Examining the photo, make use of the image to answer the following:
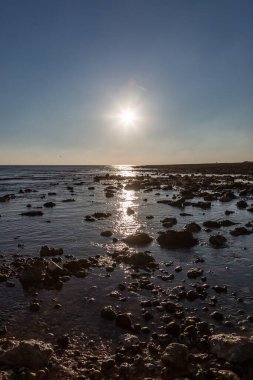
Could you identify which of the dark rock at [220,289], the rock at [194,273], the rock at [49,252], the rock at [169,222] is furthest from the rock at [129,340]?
the rock at [169,222]

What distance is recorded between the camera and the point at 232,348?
941 centimetres

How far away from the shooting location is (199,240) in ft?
74.2

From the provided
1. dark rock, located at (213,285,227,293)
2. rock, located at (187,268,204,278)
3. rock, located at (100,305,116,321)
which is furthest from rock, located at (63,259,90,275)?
dark rock, located at (213,285,227,293)

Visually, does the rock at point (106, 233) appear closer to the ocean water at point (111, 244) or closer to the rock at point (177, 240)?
→ the ocean water at point (111, 244)

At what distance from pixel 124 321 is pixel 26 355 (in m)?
3.29

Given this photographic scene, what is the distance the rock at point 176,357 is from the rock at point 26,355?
10.3 ft

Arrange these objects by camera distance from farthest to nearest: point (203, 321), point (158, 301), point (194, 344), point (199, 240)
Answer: point (199, 240) → point (158, 301) → point (203, 321) → point (194, 344)

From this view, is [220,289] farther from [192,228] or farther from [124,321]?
[192,228]

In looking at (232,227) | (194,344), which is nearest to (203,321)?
(194,344)

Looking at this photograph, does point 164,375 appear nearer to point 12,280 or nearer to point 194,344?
point 194,344

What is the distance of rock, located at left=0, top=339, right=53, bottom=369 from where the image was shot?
29.7 ft

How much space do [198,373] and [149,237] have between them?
14.1m

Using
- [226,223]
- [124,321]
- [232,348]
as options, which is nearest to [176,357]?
[232,348]

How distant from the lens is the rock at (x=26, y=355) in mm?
9055
